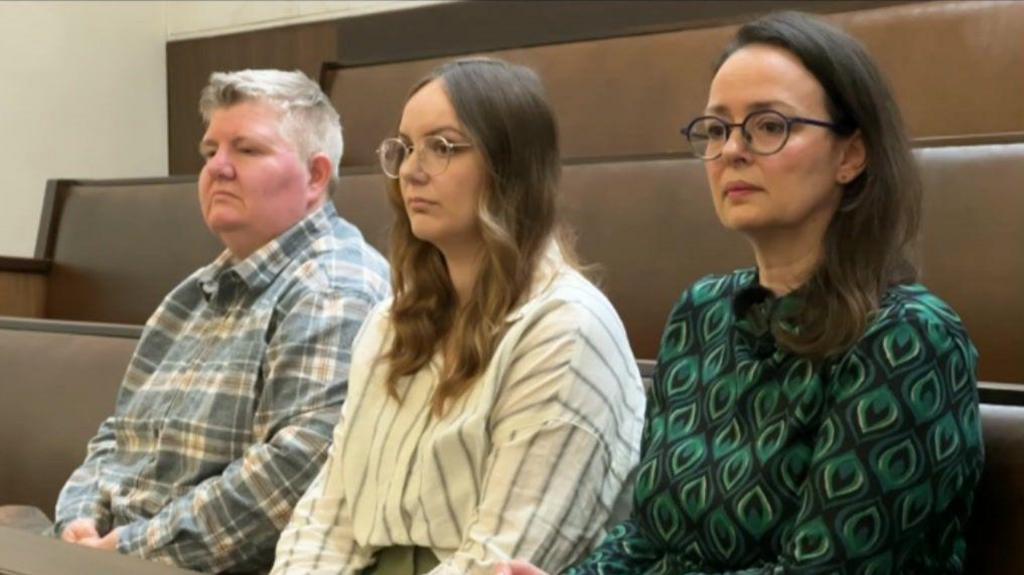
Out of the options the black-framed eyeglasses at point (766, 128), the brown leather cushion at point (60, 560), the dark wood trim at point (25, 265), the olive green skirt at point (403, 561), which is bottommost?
the dark wood trim at point (25, 265)

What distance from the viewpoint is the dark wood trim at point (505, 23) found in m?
2.01

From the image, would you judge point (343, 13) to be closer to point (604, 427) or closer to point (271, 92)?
point (271, 92)

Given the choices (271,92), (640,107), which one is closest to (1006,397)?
(271,92)

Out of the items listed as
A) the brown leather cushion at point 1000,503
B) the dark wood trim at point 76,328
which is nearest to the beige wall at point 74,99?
the dark wood trim at point 76,328

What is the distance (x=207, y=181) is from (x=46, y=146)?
1667 mm

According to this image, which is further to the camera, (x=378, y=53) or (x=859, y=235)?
A: (x=378, y=53)

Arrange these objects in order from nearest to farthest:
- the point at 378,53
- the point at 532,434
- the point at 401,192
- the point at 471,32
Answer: the point at 532,434 → the point at 401,192 → the point at 471,32 → the point at 378,53

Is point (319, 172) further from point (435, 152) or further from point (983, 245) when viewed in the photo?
point (983, 245)

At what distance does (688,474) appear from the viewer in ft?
2.58

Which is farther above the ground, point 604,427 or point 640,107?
point 640,107

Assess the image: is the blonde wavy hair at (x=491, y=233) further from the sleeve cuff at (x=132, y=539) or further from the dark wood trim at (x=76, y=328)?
the dark wood trim at (x=76, y=328)

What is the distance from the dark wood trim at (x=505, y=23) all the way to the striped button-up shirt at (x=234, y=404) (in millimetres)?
745

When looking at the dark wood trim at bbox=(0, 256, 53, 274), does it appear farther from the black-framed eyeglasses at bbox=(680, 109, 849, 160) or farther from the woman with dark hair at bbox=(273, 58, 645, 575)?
the black-framed eyeglasses at bbox=(680, 109, 849, 160)

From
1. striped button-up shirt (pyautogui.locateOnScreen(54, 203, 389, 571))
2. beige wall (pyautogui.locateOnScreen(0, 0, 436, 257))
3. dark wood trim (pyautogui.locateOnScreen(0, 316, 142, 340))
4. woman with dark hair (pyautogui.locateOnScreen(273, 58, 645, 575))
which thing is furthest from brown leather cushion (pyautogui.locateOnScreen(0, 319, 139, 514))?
beige wall (pyautogui.locateOnScreen(0, 0, 436, 257))
